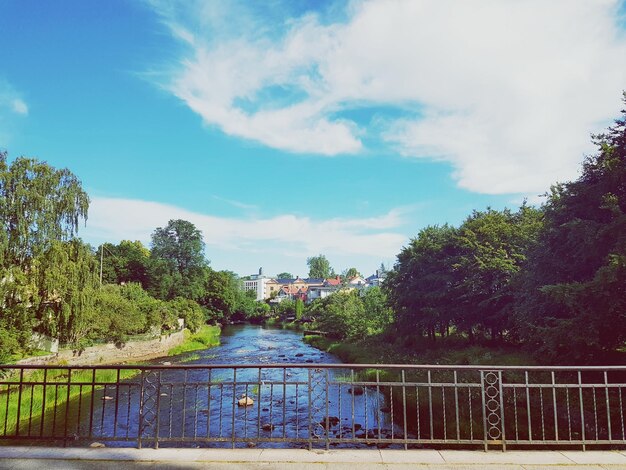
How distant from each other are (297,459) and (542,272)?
49.6 feet

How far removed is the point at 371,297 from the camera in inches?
1656

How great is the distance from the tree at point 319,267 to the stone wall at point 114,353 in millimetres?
101830

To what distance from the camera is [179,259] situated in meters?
58.2

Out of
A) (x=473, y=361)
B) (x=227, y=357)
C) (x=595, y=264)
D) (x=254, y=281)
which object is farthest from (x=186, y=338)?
(x=254, y=281)

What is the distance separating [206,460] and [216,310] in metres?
57.8

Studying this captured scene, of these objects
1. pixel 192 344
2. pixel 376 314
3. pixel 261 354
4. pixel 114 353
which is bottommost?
pixel 261 354

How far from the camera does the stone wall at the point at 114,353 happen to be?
2248 centimetres

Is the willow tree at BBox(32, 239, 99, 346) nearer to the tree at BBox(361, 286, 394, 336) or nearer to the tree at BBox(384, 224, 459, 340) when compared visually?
the tree at BBox(384, 224, 459, 340)

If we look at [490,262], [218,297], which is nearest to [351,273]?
[218,297]

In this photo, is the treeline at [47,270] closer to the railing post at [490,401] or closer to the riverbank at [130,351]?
the riverbank at [130,351]

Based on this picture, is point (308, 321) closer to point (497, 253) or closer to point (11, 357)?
point (497, 253)

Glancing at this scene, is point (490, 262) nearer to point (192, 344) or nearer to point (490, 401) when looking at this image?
point (490, 401)

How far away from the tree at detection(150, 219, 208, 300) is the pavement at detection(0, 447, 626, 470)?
50614 millimetres

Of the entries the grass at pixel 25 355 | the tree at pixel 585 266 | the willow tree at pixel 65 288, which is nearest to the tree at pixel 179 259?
the willow tree at pixel 65 288
